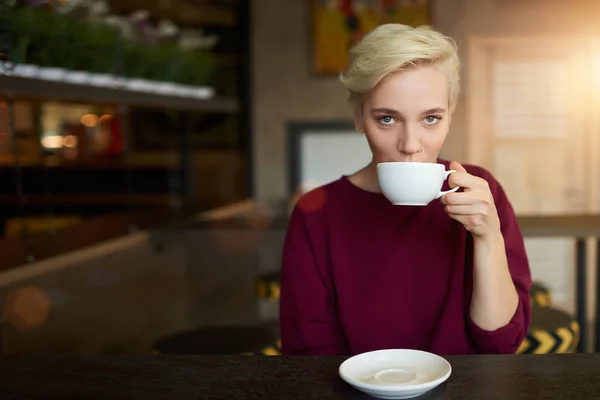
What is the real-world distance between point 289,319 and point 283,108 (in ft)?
11.2

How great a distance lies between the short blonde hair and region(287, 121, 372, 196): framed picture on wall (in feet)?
11.0

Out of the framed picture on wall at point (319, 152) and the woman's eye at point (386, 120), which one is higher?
the woman's eye at point (386, 120)

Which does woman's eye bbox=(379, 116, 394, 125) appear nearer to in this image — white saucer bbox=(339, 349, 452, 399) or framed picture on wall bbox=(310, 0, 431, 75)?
white saucer bbox=(339, 349, 452, 399)

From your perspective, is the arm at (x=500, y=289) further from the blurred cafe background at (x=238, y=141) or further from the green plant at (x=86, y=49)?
the green plant at (x=86, y=49)

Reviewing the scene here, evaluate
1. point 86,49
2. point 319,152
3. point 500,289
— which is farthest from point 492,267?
point 319,152

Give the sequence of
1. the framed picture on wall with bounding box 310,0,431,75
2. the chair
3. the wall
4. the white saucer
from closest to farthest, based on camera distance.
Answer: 1. the white saucer
2. the chair
3. the framed picture on wall with bounding box 310,0,431,75
4. the wall

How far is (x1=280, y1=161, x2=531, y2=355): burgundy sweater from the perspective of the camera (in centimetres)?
109

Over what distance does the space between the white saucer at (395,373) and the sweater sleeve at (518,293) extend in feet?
0.76

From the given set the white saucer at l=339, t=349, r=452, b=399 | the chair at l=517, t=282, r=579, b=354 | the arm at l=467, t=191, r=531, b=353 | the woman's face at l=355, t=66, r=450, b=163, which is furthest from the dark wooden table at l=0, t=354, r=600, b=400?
the chair at l=517, t=282, r=579, b=354

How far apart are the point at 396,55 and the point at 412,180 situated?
20 cm

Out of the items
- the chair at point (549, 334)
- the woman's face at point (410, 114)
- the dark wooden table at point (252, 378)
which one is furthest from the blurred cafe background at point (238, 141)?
the woman's face at point (410, 114)

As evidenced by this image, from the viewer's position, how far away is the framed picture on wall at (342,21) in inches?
167

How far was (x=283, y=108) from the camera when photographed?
4457mm

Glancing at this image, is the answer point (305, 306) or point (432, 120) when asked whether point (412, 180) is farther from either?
point (305, 306)
